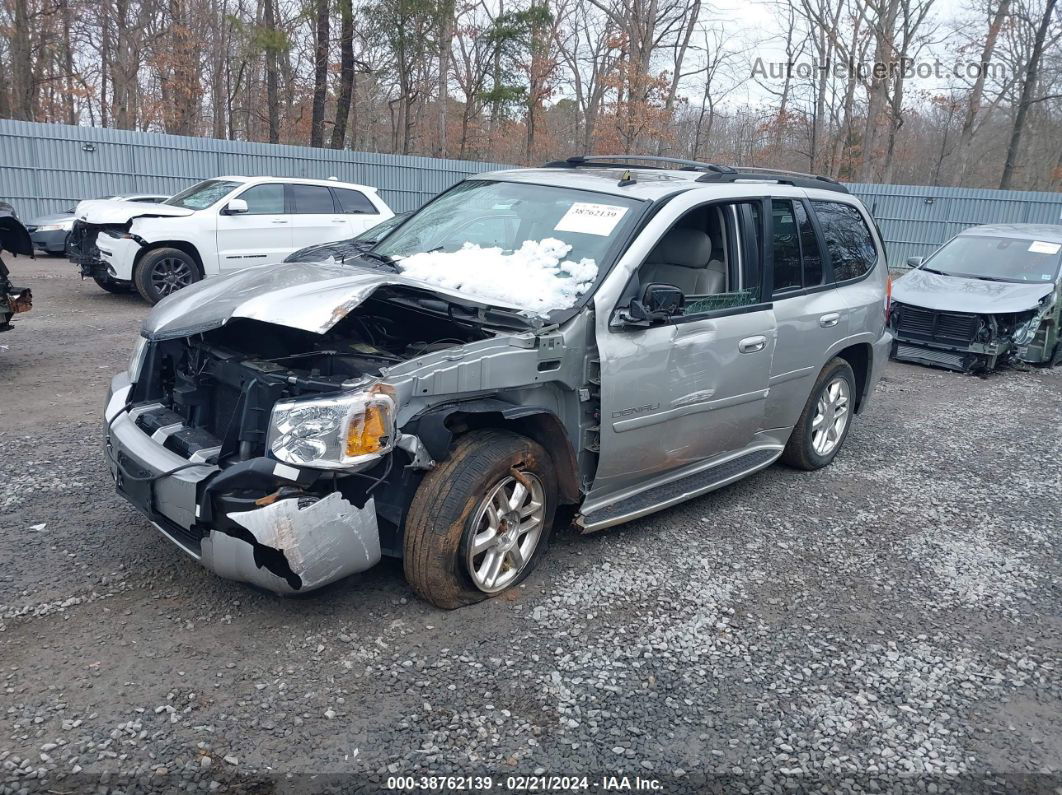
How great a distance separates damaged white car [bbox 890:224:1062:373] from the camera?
930 cm

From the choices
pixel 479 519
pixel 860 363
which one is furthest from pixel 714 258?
pixel 479 519

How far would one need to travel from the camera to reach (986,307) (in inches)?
363

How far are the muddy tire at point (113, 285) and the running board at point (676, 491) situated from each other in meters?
8.31

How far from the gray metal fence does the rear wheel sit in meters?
6.88

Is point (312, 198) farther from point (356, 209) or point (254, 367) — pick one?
point (254, 367)

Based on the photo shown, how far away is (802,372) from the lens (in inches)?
199

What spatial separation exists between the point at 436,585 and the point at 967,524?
350 cm

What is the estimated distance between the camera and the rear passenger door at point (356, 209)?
37.9 feet

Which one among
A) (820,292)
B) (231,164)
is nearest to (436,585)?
(820,292)

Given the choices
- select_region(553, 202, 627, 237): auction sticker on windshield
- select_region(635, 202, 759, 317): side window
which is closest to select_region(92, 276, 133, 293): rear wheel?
select_region(553, 202, 627, 237): auction sticker on windshield

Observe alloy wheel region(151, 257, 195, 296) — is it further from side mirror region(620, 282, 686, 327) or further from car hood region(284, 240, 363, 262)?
side mirror region(620, 282, 686, 327)

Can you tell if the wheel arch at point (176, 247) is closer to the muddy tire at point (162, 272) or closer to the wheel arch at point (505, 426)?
the muddy tire at point (162, 272)

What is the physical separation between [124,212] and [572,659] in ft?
30.6

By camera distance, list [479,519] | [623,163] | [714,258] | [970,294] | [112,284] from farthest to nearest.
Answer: [112,284], [970,294], [623,163], [714,258], [479,519]
